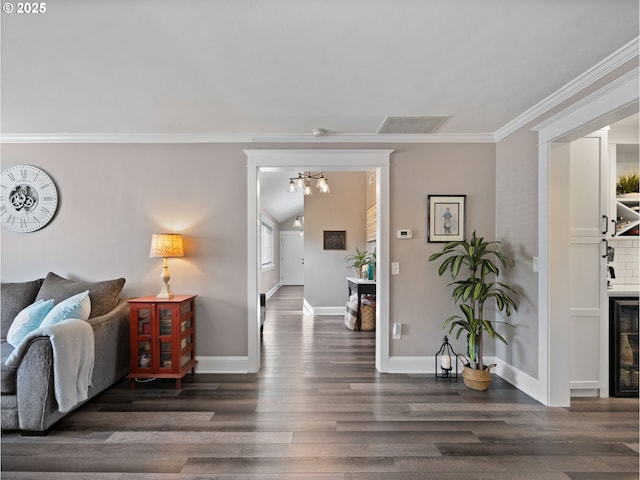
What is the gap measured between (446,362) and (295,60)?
290 centimetres

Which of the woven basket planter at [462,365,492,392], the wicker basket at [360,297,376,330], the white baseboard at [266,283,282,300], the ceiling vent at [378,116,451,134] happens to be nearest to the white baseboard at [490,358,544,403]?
the woven basket planter at [462,365,492,392]

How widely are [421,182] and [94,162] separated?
3368 millimetres

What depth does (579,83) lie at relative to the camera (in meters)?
2.34

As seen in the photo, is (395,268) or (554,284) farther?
(395,268)

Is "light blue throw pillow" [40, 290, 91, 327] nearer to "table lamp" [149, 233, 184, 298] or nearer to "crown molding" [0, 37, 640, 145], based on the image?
"table lamp" [149, 233, 184, 298]

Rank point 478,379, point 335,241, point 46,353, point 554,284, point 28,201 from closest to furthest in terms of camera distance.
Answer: point 46,353
point 554,284
point 478,379
point 28,201
point 335,241

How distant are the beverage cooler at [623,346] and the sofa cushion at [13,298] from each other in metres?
5.13

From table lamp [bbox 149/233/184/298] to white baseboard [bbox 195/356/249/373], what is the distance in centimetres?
79

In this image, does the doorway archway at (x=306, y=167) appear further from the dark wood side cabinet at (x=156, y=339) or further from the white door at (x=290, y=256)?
the white door at (x=290, y=256)

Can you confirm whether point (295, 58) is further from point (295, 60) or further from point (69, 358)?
point (69, 358)

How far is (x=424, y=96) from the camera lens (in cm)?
259

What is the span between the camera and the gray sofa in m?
2.23

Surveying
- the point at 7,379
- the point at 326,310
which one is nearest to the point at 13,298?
the point at 7,379

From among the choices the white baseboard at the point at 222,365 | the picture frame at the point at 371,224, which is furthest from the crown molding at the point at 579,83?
the white baseboard at the point at 222,365
